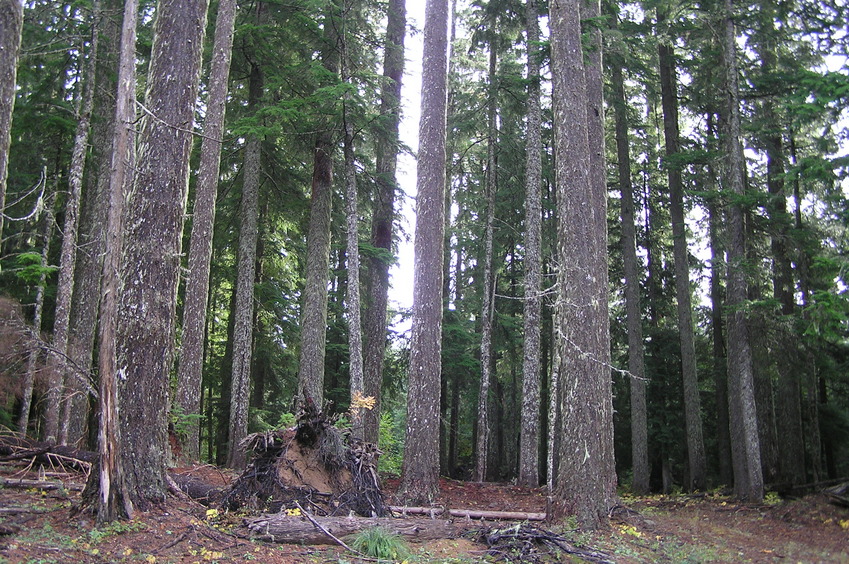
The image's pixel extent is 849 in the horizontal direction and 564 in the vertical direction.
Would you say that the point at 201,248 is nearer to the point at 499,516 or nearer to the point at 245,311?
the point at 245,311

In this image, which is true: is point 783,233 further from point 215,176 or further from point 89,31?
point 89,31

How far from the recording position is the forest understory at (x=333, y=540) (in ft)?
19.2

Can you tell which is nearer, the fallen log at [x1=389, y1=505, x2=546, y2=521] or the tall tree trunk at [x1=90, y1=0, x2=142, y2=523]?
the tall tree trunk at [x1=90, y1=0, x2=142, y2=523]

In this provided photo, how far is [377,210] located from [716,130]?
13480 millimetres

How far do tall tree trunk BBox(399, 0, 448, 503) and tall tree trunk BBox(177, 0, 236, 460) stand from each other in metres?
4.74

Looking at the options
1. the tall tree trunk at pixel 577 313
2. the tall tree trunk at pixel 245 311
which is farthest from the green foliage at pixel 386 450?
the tall tree trunk at pixel 577 313

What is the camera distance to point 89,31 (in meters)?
15.4

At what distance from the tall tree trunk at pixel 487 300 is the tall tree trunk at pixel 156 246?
12.8 metres

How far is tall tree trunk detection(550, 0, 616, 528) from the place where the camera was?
9.63m

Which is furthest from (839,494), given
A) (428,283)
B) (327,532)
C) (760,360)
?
(327,532)

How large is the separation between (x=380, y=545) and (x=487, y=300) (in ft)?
43.7

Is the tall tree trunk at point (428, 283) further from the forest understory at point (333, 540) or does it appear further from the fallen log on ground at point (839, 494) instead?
the fallen log on ground at point (839, 494)

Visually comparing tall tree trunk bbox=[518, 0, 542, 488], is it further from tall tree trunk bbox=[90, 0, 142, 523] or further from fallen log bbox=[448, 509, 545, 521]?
tall tree trunk bbox=[90, 0, 142, 523]

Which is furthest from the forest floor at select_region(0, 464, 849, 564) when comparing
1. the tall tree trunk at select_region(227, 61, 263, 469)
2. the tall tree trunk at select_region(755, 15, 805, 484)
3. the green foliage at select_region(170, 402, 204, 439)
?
the tall tree trunk at select_region(755, 15, 805, 484)
